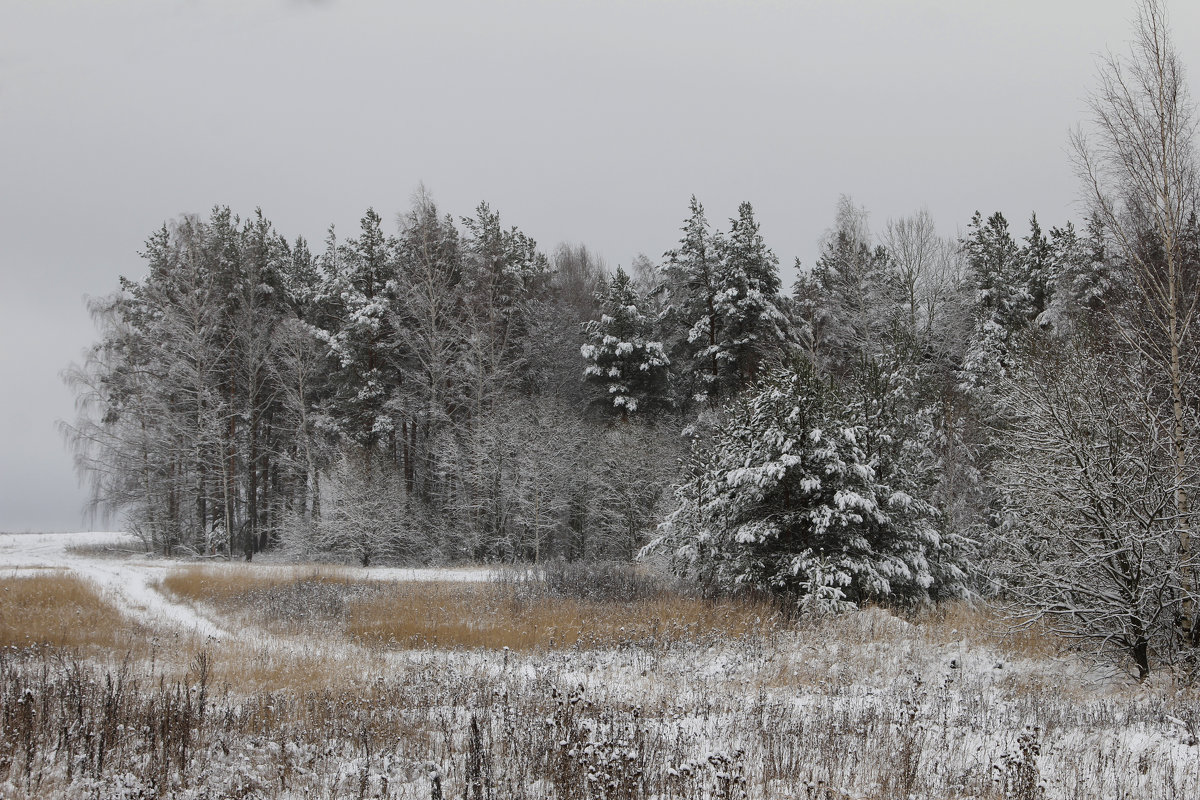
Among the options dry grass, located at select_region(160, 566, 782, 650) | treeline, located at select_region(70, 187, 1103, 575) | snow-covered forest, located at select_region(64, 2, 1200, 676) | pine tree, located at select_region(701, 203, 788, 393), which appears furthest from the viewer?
pine tree, located at select_region(701, 203, 788, 393)

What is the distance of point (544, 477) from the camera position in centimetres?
3291

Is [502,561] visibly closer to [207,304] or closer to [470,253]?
[470,253]

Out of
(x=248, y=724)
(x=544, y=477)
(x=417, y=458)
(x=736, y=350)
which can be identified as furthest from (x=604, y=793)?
(x=417, y=458)

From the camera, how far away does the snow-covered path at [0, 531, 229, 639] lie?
53.0 ft

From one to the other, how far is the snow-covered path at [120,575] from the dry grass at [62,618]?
1.84ft

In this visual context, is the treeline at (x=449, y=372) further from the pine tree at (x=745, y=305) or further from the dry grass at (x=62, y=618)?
the dry grass at (x=62, y=618)

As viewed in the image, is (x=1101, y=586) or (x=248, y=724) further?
(x=1101, y=586)

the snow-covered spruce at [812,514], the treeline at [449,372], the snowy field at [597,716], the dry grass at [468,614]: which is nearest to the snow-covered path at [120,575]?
the dry grass at [468,614]

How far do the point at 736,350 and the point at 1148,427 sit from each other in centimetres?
2459

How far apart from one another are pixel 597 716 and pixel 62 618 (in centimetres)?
1339

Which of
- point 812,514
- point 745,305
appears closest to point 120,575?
point 812,514

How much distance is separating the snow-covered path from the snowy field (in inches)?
43.3

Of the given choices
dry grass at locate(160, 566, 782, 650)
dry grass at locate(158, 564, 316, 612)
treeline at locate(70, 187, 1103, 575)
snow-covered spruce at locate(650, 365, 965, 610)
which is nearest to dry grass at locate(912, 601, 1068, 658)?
snow-covered spruce at locate(650, 365, 965, 610)

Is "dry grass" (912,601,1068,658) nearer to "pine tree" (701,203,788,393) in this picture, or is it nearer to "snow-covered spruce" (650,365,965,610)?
"snow-covered spruce" (650,365,965,610)
